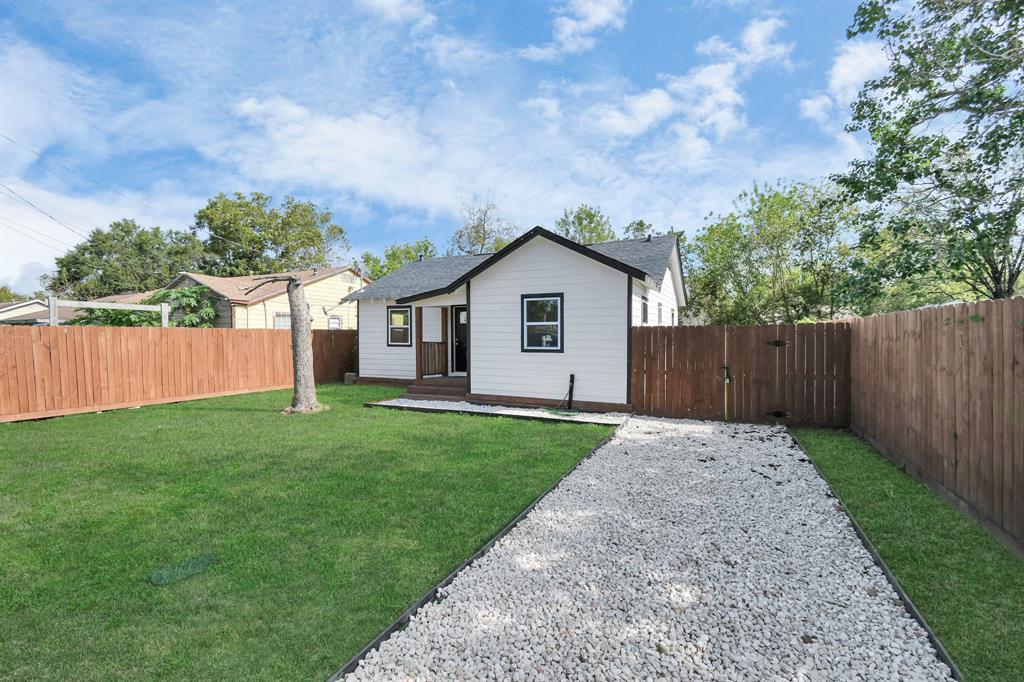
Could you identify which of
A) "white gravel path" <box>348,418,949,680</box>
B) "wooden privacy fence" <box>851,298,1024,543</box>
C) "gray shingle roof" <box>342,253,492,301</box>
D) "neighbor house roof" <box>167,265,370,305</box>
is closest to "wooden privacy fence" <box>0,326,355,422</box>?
"gray shingle roof" <box>342,253,492,301</box>

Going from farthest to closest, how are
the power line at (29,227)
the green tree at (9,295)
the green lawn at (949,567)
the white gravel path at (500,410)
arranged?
the green tree at (9,295)
the power line at (29,227)
the white gravel path at (500,410)
the green lawn at (949,567)

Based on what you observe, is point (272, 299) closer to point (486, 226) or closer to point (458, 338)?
point (458, 338)

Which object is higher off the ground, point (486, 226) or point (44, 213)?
point (486, 226)

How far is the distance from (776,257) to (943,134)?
11193 millimetres

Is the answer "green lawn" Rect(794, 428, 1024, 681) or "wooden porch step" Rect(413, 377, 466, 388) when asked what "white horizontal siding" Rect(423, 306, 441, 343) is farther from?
"green lawn" Rect(794, 428, 1024, 681)

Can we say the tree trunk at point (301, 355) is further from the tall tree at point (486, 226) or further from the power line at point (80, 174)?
the tall tree at point (486, 226)

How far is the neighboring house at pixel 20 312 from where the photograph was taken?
23487 millimetres

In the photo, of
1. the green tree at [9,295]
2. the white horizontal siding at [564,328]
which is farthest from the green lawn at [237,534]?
the green tree at [9,295]

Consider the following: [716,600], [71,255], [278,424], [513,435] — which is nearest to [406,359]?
[278,424]

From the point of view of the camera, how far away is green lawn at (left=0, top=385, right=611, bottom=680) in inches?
92.1

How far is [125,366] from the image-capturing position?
34.5 feet

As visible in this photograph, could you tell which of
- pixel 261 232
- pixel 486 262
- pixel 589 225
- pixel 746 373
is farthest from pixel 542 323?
pixel 261 232

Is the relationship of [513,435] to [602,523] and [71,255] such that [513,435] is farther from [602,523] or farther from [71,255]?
[71,255]

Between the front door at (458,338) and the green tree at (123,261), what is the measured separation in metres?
36.1
